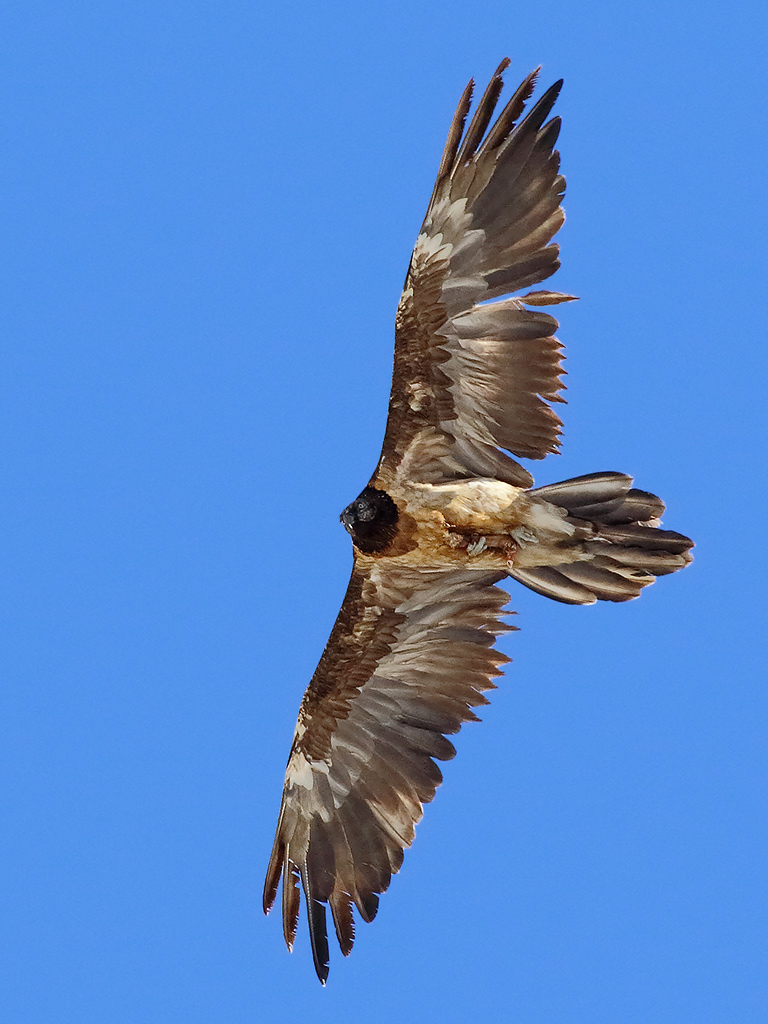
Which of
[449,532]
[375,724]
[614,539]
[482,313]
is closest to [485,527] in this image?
[449,532]

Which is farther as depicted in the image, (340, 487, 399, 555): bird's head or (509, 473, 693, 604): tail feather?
(340, 487, 399, 555): bird's head

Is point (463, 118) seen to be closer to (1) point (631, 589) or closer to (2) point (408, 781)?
(1) point (631, 589)

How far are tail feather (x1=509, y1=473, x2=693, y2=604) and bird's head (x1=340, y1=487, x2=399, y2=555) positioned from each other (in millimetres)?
910

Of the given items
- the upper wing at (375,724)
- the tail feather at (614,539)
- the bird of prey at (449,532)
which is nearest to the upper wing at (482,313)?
the bird of prey at (449,532)

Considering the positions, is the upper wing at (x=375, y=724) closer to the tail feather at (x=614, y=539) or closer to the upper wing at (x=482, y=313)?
the tail feather at (x=614, y=539)

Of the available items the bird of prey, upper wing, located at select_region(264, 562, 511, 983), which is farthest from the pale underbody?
upper wing, located at select_region(264, 562, 511, 983)

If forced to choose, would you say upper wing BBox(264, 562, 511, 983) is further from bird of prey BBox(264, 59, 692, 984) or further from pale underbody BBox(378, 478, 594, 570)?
pale underbody BBox(378, 478, 594, 570)

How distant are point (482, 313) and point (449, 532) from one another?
4.48ft

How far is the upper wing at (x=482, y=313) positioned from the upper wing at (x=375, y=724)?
90cm

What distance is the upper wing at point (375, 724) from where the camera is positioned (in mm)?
10281

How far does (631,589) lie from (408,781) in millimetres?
1923

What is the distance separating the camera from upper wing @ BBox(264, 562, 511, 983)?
10.3 m

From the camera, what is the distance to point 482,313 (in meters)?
9.47

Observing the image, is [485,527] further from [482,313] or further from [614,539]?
[482,313]
